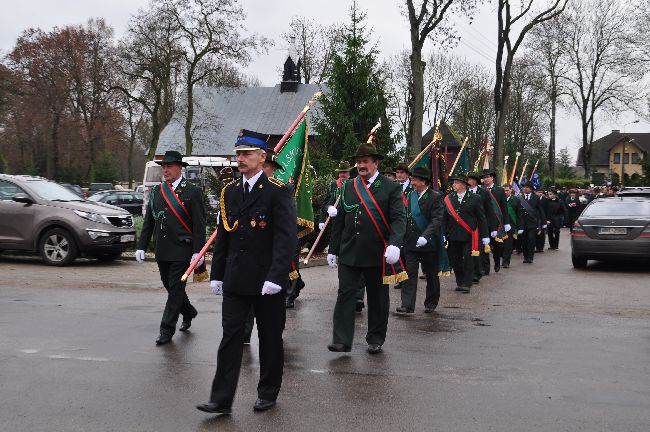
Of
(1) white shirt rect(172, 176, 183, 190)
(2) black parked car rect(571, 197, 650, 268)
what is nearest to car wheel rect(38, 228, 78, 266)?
(1) white shirt rect(172, 176, 183, 190)

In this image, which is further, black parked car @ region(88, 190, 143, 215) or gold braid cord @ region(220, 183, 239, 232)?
black parked car @ region(88, 190, 143, 215)

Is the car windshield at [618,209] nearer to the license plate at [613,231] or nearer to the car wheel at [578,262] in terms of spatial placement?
the license plate at [613,231]

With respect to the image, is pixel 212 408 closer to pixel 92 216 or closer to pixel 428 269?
pixel 428 269

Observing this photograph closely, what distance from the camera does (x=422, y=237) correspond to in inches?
381

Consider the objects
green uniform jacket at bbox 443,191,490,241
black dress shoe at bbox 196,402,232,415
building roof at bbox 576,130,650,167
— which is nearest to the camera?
black dress shoe at bbox 196,402,232,415

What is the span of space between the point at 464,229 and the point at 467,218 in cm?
18

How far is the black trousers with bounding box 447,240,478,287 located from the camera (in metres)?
12.5

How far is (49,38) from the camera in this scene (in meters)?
50.4

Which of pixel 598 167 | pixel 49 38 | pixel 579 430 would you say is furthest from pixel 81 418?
pixel 598 167

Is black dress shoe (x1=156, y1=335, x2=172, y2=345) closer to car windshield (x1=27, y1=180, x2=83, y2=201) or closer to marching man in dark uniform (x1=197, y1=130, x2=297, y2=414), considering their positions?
marching man in dark uniform (x1=197, y1=130, x2=297, y2=414)

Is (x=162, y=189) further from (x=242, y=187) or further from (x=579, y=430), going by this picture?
(x=579, y=430)

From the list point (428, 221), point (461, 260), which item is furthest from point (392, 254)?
point (461, 260)

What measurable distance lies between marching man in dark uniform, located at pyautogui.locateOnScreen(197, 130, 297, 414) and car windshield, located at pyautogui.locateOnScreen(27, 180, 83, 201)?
35.3 ft

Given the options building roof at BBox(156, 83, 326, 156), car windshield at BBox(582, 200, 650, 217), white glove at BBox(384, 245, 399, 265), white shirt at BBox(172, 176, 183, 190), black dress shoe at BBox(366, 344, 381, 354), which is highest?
building roof at BBox(156, 83, 326, 156)
